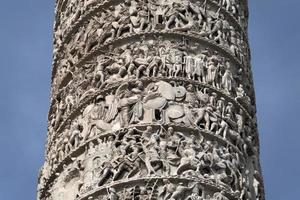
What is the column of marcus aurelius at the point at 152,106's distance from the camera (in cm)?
568

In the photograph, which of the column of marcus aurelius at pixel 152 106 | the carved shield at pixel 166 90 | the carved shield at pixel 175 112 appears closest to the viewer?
the column of marcus aurelius at pixel 152 106

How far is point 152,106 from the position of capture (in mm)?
5973

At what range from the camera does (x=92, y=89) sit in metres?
6.26

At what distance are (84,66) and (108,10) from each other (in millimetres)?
445

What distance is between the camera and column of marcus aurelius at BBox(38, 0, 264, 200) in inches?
224

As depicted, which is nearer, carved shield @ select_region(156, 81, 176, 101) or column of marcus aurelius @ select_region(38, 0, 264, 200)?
column of marcus aurelius @ select_region(38, 0, 264, 200)

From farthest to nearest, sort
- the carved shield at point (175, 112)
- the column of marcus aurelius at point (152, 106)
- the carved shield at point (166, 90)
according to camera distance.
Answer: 1. the carved shield at point (166, 90)
2. the carved shield at point (175, 112)
3. the column of marcus aurelius at point (152, 106)

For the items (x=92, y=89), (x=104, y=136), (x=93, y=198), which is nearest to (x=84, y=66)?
(x=92, y=89)

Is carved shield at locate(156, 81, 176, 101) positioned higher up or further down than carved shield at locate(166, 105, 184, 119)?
higher up

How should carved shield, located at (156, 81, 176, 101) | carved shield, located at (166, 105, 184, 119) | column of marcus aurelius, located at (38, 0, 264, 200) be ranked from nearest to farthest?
1. column of marcus aurelius, located at (38, 0, 264, 200)
2. carved shield, located at (166, 105, 184, 119)
3. carved shield, located at (156, 81, 176, 101)

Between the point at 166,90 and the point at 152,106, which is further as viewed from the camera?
the point at 166,90

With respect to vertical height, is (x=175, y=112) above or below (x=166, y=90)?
below

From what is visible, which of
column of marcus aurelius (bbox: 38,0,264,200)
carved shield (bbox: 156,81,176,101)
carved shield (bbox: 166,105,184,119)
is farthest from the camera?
carved shield (bbox: 156,81,176,101)

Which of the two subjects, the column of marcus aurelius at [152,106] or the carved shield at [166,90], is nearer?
the column of marcus aurelius at [152,106]
